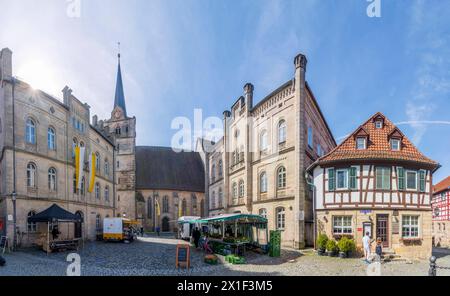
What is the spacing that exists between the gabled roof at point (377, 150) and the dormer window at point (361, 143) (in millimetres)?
175

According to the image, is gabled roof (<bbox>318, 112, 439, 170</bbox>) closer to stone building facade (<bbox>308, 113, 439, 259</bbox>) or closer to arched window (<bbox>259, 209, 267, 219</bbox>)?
stone building facade (<bbox>308, 113, 439, 259</bbox>)

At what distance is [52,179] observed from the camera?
20438mm

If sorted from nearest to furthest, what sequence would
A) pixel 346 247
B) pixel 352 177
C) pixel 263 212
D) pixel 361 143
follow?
pixel 346 247 → pixel 352 177 → pixel 361 143 → pixel 263 212

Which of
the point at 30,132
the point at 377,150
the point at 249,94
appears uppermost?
the point at 249,94

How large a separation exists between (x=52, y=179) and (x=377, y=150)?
22.4 metres

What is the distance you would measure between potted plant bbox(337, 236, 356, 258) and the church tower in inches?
1367

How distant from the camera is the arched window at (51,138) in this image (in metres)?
20.3

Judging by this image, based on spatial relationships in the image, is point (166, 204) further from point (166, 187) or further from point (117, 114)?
point (117, 114)

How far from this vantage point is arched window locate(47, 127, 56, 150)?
20.3m

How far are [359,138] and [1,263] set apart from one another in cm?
1912

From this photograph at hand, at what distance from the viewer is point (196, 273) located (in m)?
10.9

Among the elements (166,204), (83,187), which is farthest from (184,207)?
(83,187)
